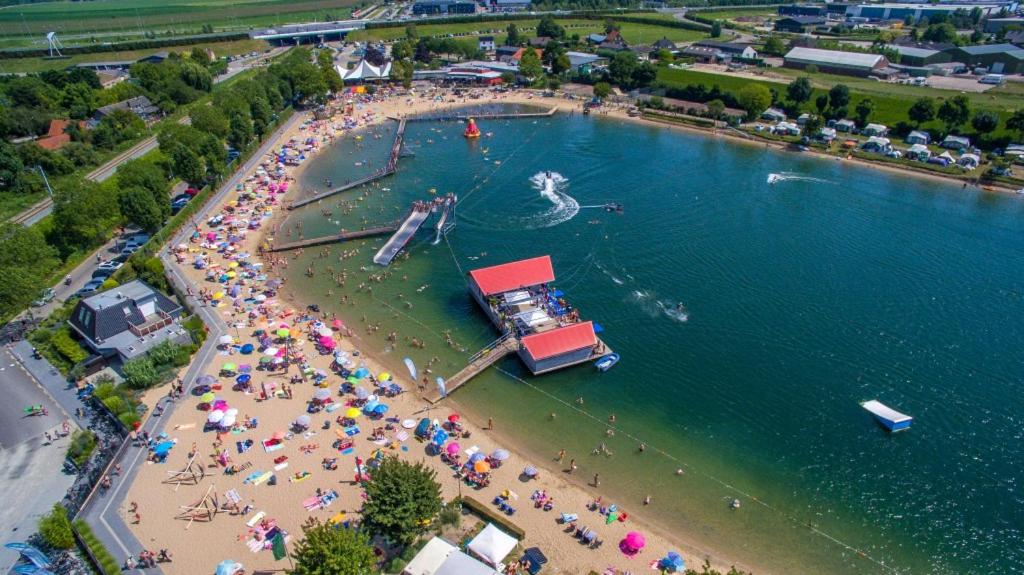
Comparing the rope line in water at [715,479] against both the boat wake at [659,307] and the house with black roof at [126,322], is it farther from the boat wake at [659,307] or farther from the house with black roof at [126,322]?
the house with black roof at [126,322]

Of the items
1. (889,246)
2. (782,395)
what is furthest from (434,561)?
(889,246)

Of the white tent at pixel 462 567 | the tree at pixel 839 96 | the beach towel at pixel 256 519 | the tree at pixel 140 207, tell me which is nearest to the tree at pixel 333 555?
the white tent at pixel 462 567

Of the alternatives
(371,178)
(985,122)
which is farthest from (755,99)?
(371,178)

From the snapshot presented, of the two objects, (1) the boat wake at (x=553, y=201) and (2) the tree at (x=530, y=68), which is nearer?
(1) the boat wake at (x=553, y=201)

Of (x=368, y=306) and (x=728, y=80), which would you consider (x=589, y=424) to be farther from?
(x=728, y=80)

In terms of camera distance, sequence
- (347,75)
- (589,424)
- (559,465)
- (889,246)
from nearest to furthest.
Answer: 1. (559,465)
2. (589,424)
3. (889,246)
4. (347,75)
